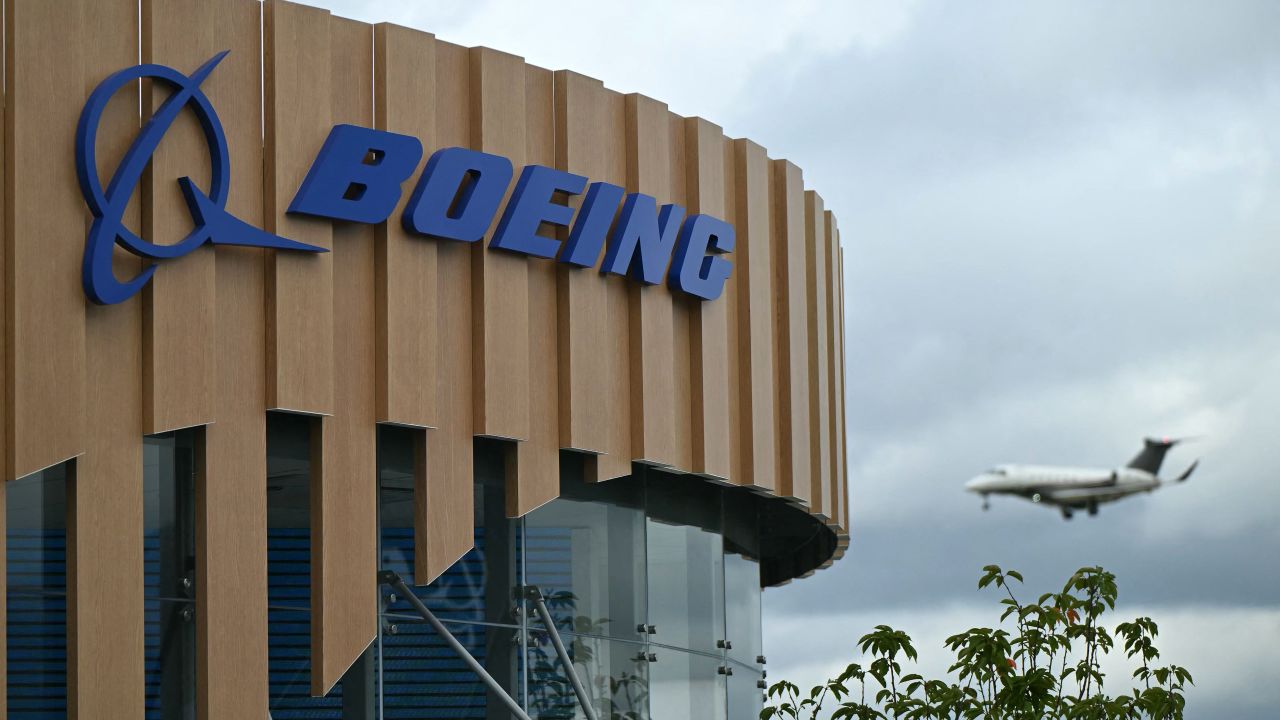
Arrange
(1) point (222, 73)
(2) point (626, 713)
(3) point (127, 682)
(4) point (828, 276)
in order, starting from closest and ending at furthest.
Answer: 1. (3) point (127, 682)
2. (1) point (222, 73)
3. (2) point (626, 713)
4. (4) point (828, 276)

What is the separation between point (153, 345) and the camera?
13094 mm

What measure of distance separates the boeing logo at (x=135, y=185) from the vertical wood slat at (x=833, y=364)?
386 inches

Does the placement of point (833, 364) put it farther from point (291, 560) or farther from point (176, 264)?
point (176, 264)

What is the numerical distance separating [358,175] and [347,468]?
2666 millimetres

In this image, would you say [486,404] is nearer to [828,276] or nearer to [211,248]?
[211,248]

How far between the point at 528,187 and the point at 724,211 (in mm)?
3672

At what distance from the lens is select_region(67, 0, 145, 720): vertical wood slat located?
500 inches

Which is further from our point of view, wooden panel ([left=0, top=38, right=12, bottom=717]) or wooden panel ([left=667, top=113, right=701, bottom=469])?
wooden panel ([left=667, top=113, right=701, bottom=469])

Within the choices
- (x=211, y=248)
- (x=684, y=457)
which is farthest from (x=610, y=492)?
(x=211, y=248)

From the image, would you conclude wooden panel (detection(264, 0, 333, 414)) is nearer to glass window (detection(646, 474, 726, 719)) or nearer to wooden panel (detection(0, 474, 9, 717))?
wooden panel (detection(0, 474, 9, 717))

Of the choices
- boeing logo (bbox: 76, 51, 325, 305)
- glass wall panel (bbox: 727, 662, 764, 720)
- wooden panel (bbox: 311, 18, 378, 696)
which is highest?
boeing logo (bbox: 76, 51, 325, 305)

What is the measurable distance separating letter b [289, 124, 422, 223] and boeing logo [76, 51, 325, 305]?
1.74 feet

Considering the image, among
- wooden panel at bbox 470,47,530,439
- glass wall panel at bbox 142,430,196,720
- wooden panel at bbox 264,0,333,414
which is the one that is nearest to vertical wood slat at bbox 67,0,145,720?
glass wall panel at bbox 142,430,196,720

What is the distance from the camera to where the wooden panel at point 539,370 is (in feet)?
51.4
